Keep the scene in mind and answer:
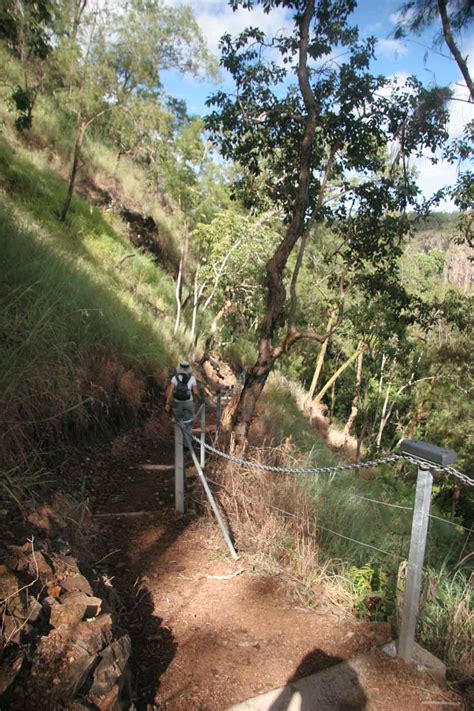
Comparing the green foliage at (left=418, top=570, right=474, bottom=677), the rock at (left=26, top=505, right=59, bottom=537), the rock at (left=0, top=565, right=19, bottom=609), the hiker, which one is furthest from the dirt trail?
the hiker

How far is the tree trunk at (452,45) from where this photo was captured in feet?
24.6

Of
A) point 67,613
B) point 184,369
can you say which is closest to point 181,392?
point 184,369

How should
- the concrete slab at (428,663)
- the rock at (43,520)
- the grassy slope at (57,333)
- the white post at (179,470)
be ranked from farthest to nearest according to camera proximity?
1. the white post at (179,470)
2. the grassy slope at (57,333)
3. the rock at (43,520)
4. the concrete slab at (428,663)

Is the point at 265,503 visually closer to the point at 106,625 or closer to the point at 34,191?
the point at 106,625

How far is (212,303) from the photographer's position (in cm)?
1991

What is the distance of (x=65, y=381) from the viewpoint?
556 cm

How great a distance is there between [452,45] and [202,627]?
852cm

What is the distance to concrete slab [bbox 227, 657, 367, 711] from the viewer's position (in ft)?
8.77

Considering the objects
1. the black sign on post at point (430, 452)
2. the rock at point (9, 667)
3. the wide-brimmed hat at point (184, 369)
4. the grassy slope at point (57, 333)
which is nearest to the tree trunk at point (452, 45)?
the wide-brimmed hat at point (184, 369)

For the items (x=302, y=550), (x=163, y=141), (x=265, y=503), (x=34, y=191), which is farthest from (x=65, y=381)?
(x=163, y=141)

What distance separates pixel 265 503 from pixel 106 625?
7.76 feet

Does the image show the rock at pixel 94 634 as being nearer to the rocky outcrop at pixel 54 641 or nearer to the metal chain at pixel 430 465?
the rocky outcrop at pixel 54 641

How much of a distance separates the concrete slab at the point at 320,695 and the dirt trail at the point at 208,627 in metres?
0.08

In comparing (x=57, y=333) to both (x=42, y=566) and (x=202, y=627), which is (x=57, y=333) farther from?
(x=202, y=627)
